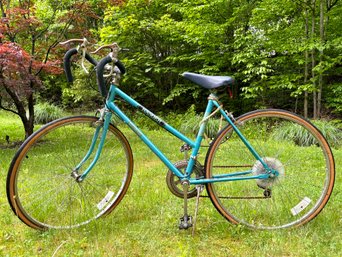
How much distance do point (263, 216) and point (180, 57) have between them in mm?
6609

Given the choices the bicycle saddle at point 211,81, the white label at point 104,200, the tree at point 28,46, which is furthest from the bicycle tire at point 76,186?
the tree at point 28,46

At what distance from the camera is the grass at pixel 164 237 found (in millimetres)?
1861

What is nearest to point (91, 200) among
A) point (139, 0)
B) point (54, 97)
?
point (139, 0)

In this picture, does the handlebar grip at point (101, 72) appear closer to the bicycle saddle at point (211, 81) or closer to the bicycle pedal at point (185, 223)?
the bicycle saddle at point (211, 81)

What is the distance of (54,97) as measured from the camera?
12047 mm

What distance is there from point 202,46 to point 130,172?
6594mm

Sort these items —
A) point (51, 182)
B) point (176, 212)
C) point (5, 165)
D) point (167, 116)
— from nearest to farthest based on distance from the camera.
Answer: point (51, 182) < point (176, 212) < point (5, 165) < point (167, 116)

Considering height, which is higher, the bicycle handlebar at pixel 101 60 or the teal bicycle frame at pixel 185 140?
the bicycle handlebar at pixel 101 60

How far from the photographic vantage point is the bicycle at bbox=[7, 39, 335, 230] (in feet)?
6.68

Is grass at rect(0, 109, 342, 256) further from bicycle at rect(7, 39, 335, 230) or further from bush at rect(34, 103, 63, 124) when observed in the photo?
bush at rect(34, 103, 63, 124)

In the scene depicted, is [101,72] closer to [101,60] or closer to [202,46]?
[101,60]

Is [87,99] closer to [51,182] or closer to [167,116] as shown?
[167,116]

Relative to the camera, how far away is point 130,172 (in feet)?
7.47

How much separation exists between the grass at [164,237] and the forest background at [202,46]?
3.29 meters
